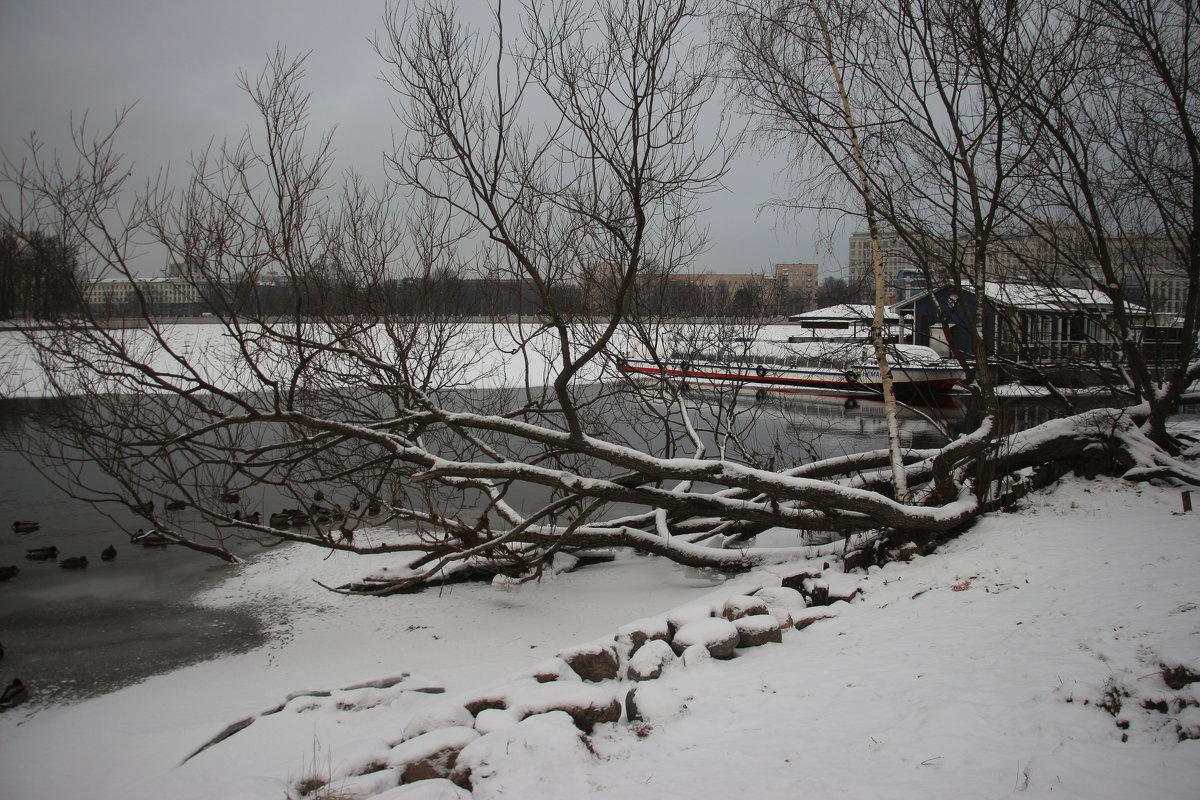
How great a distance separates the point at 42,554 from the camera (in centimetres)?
842

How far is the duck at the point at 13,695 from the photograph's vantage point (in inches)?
203

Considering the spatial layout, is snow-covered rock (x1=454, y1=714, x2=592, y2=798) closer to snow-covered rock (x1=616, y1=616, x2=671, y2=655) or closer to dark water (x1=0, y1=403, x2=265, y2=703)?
snow-covered rock (x1=616, y1=616, x2=671, y2=655)

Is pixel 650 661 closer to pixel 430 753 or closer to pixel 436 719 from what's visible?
pixel 436 719

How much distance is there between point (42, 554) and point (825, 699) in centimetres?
910

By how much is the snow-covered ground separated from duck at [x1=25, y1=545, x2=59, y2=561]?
397cm

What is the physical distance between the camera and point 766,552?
7.35 metres

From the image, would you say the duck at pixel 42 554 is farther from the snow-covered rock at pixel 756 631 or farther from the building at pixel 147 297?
the snow-covered rock at pixel 756 631

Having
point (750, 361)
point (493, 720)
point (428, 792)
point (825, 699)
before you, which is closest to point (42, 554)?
point (493, 720)

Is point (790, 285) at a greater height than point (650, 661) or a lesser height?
greater

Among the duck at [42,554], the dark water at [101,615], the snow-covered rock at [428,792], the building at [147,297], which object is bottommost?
the dark water at [101,615]

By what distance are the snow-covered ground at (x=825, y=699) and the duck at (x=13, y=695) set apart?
0.55ft

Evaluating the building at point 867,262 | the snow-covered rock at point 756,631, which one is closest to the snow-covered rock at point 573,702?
the snow-covered rock at point 756,631

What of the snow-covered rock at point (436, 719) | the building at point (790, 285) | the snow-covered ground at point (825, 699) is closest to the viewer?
→ the snow-covered ground at point (825, 699)

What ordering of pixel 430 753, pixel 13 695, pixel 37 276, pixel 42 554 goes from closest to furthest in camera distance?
pixel 430 753
pixel 13 695
pixel 37 276
pixel 42 554
